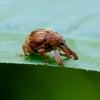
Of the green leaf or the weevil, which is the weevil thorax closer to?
the weevil

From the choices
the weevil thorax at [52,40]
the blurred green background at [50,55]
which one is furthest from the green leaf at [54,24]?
the weevil thorax at [52,40]

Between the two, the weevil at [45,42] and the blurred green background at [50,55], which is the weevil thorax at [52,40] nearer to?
the weevil at [45,42]

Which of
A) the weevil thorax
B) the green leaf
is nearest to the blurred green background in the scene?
the green leaf

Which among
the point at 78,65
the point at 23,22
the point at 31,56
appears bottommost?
the point at 78,65

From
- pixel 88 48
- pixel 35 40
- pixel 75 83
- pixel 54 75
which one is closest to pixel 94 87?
pixel 75 83

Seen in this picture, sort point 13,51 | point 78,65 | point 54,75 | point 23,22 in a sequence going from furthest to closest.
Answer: point 54,75, point 23,22, point 13,51, point 78,65

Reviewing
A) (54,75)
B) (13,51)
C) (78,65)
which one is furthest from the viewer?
(54,75)

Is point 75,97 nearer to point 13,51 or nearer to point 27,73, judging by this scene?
point 27,73
